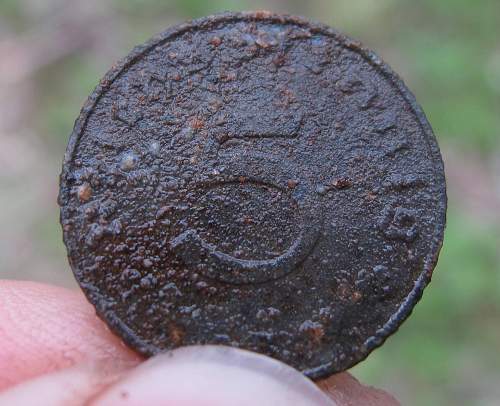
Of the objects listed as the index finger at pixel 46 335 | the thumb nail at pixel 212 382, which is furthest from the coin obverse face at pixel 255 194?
the index finger at pixel 46 335

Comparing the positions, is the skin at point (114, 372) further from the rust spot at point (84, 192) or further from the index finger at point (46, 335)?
the rust spot at point (84, 192)

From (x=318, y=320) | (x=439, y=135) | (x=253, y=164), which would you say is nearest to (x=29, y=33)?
(x=439, y=135)

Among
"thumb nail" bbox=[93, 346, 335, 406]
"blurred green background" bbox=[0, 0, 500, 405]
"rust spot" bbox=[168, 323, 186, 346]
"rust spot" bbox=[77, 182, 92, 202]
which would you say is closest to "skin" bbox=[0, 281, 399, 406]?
"thumb nail" bbox=[93, 346, 335, 406]

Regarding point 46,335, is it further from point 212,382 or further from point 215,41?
point 215,41

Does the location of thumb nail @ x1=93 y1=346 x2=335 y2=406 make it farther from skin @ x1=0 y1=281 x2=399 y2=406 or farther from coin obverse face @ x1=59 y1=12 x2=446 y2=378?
coin obverse face @ x1=59 y1=12 x2=446 y2=378

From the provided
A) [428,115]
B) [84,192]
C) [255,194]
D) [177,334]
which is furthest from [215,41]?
[428,115]

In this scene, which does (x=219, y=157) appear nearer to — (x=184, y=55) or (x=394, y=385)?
(x=184, y=55)
